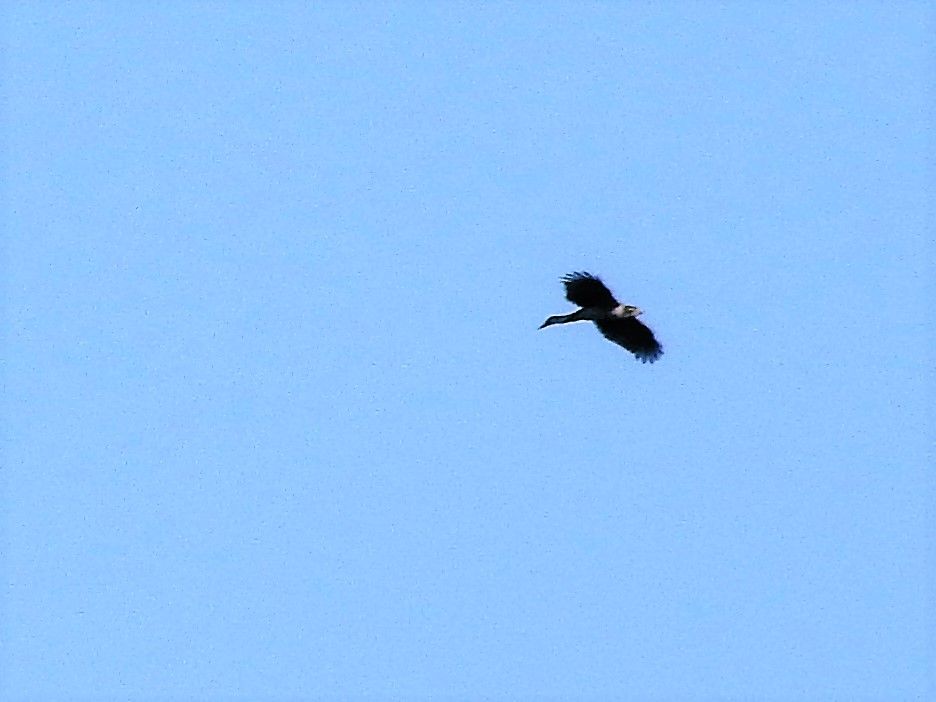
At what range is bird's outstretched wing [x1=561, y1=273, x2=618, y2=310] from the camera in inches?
2078

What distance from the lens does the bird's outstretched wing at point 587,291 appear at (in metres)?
52.8

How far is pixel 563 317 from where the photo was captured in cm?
5334

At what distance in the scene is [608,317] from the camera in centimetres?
5384

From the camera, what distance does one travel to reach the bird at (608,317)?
5284cm

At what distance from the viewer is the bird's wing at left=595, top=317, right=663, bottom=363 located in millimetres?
54438

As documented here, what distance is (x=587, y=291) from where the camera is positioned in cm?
5291

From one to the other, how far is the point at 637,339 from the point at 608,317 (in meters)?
1.05

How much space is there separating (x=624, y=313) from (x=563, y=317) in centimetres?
118

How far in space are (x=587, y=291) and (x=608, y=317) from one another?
43.7 inches

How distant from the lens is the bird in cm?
5284

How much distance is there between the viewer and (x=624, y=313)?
5381cm

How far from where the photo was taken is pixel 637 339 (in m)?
54.7
